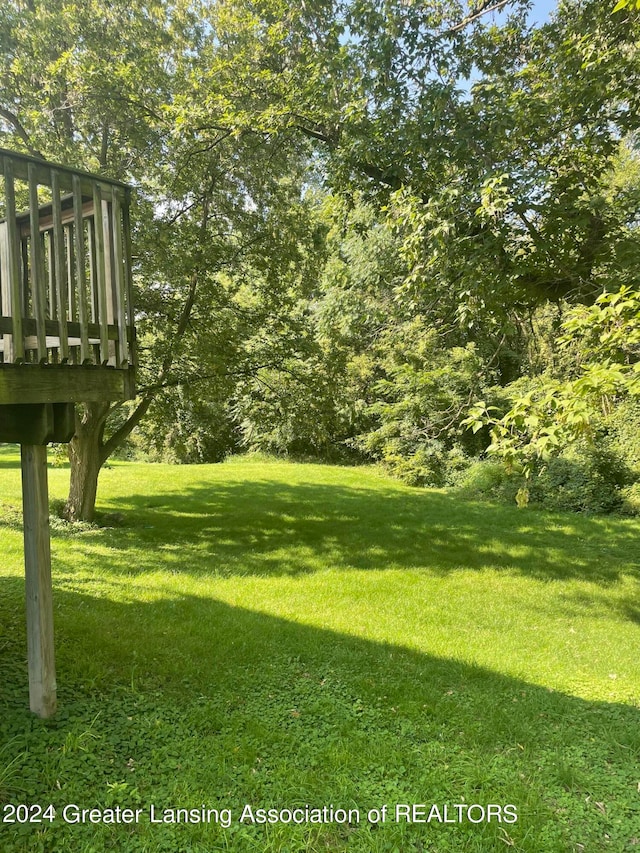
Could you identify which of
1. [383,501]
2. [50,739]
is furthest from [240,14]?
[383,501]

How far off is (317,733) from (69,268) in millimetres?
3671

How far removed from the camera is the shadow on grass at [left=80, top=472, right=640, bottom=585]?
806 cm

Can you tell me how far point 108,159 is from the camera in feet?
28.9

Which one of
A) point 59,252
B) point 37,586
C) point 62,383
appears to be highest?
point 59,252

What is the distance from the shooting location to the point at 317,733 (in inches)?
141

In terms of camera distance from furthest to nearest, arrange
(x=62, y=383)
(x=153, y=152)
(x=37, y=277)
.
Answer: (x=153, y=152) < (x=62, y=383) < (x=37, y=277)

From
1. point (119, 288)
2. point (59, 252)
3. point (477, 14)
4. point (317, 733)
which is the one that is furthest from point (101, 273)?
point (477, 14)

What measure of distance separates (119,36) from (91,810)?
1012cm

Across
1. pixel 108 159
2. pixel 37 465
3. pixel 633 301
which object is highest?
pixel 108 159

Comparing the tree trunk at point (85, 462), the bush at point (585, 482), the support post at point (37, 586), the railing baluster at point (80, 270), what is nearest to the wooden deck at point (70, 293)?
→ the railing baluster at point (80, 270)

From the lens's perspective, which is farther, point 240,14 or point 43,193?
point 43,193

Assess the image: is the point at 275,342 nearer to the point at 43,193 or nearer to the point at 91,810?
the point at 43,193

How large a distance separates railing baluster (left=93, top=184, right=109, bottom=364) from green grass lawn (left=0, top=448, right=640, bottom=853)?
93.9 inches

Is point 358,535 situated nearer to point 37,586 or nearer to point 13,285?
point 37,586
